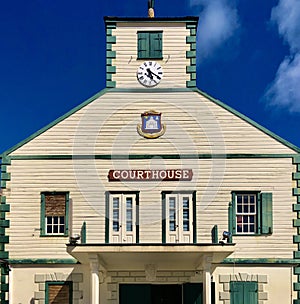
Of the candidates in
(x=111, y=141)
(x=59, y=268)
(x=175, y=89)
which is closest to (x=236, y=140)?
(x=175, y=89)

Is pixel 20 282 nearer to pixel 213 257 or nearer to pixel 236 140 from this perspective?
pixel 213 257

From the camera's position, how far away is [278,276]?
19891 mm

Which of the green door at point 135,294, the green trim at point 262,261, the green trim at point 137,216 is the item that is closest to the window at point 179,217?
the green trim at point 137,216

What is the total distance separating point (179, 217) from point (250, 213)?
231 centimetres

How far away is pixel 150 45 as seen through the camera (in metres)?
21.4

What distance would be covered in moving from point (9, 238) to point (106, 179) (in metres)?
3.64

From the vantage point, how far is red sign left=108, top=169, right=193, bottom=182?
20.3 meters

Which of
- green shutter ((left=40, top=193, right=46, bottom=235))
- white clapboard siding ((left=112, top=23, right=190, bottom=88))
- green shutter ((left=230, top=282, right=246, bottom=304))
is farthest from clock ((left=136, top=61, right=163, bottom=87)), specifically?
green shutter ((left=230, top=282, right=246, bottom=304))

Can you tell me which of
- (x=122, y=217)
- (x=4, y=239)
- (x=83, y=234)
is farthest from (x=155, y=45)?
(x=4, y=239)

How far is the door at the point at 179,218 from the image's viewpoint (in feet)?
65.2

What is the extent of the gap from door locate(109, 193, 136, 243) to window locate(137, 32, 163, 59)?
486 cm

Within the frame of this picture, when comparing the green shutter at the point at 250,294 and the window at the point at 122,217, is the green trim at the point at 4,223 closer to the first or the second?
the window at the point at 122,217

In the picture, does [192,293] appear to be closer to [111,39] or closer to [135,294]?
[135,294]

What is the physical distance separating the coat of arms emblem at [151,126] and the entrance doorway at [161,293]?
4.91 meters
